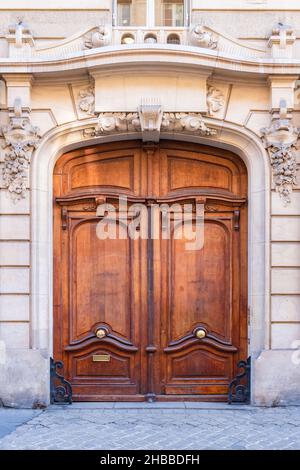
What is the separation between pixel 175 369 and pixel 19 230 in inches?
111

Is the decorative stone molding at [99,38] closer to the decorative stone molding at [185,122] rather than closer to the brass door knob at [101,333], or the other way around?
the decorative stone molding at [185,122]

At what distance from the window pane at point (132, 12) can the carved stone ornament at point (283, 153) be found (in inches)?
88.8

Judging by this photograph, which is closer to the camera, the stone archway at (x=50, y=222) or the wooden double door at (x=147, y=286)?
the stone archway at (x=50, y=222)

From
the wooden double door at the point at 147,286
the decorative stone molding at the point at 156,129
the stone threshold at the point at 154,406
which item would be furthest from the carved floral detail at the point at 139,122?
the stone threshold at the point at 154,406

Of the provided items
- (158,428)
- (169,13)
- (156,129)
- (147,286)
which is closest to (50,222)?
(147,286)

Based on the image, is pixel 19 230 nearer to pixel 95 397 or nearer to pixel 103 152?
pixel 103 152

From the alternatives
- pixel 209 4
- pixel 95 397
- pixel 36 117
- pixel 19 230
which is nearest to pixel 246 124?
A: pixel 209 4

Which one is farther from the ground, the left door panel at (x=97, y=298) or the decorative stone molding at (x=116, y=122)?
the decorative stone molding at (x=116, y=122)

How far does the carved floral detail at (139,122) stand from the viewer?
292 inches

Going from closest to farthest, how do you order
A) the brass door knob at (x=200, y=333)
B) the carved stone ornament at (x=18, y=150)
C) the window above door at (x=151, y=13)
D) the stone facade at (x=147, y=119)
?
the stone facade at (x=147, y=119) → the carved stone ornament at (x=18, y=150) → the brass door knob at (x=200, y=333) → the window above door at (x=151, y=13)

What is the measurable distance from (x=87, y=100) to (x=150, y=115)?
90 centimetres

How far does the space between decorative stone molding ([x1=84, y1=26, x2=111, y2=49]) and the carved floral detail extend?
2.98 ft

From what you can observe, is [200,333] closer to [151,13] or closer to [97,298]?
[97,298]
